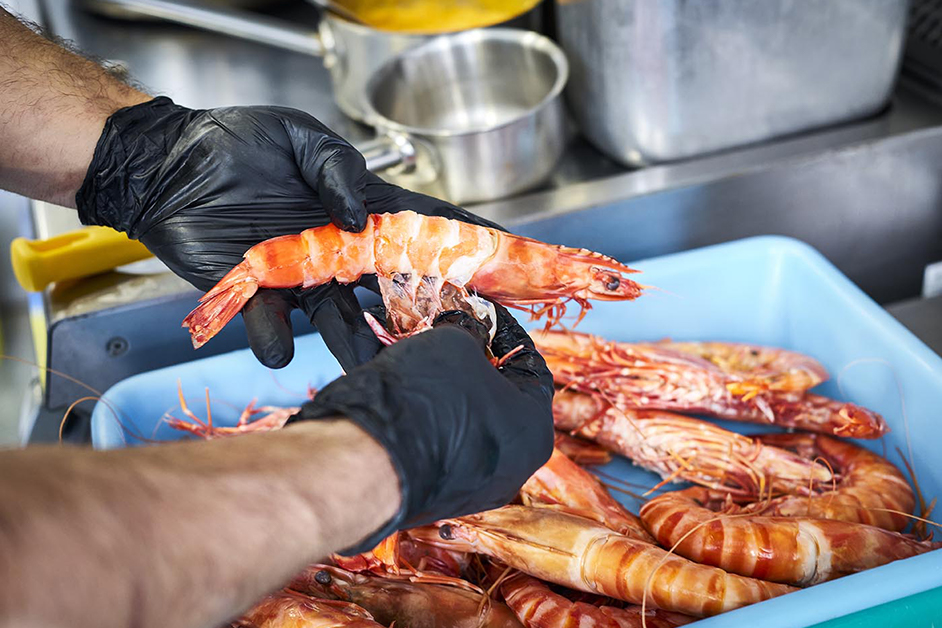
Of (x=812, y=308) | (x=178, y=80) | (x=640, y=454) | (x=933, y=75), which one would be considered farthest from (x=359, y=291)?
(x=933, y=75)

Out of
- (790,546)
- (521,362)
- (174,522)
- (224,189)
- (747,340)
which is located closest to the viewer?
(174,522)

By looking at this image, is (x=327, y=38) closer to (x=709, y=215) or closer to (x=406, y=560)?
(x=709, y=215)

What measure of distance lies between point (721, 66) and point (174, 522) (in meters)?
1.55

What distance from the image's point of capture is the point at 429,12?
2.28 meters

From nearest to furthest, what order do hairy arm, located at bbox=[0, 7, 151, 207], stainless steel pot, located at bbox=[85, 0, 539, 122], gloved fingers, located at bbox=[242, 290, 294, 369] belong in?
1. gloved fingers, located at bbox=[242, 290, 294, 369]
2. hairy arm, located at bbox=[0, 7, 151, 207]
3. stainless steel pot, located at bbox=[85, 0, 539, 122]

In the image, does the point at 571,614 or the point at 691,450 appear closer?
the point at 571,614

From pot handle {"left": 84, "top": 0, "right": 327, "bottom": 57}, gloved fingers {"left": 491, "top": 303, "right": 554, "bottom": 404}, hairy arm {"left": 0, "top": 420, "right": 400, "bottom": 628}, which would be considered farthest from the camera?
pot handle {"left": 84, "top": 0, "right": 327, "bottom": 57}

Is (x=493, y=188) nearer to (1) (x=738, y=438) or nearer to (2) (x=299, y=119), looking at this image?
(2) (x=299, y=119)

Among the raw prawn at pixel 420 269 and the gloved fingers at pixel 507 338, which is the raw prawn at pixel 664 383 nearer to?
the raw prawn at pixel 420 269

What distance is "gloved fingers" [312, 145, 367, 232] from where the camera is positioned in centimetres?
132

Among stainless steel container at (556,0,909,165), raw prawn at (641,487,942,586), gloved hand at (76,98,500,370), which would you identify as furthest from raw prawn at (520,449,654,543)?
stainless steel container at (556,0,909,165)

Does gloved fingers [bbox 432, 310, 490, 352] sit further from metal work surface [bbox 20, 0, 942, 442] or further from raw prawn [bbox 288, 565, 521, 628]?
metal work surface [bbox 20, 0, 942, 442]

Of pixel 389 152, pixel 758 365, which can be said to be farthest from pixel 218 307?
pixel 758 365

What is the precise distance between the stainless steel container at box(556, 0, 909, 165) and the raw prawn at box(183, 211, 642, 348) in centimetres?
52
